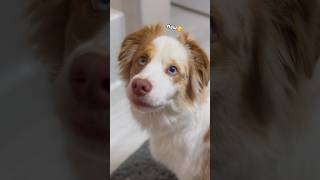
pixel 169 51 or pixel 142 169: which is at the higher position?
pixel 169 51

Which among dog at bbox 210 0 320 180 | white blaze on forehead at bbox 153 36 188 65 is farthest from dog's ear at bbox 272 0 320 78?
white blaze on forehead at bbox 153 36 188 65

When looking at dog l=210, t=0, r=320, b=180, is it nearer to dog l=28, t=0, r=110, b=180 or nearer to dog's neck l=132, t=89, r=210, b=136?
dog's neck l=132, t=89, r=210, b=136

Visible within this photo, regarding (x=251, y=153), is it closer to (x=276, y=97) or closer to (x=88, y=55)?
(x=276, y=97)

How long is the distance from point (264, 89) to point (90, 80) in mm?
194

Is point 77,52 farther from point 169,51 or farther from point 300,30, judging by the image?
point 300,30

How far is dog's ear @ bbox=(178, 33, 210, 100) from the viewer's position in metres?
0.49

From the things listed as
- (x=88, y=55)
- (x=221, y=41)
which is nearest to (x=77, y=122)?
(x=88, y=55)

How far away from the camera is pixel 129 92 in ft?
1.64

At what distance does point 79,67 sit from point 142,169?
14 centimetres

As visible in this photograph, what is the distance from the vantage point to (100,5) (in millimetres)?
507

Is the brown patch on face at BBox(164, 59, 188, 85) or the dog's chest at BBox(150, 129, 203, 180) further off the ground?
the brown patch on face at BBox(164, 59, 188, 85)

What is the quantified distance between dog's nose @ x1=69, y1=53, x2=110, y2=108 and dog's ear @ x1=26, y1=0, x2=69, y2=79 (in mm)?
23

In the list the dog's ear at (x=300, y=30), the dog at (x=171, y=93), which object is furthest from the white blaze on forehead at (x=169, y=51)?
the dog's ear at (x=300, y=30)

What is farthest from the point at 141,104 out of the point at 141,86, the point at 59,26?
A: the point at 59,26
